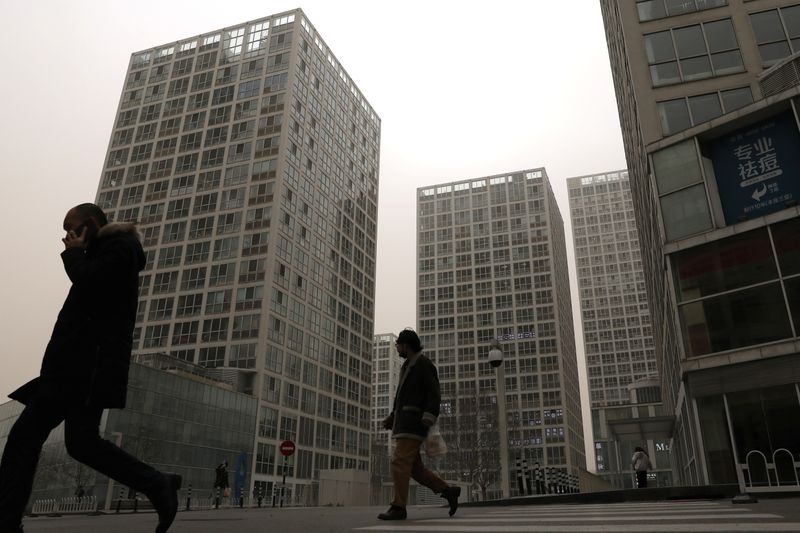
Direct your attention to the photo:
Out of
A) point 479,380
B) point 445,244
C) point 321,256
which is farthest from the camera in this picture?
point 445,244

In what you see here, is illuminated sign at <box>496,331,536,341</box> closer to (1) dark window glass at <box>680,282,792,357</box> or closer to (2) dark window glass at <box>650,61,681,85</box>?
(2) dark window glass at <box>650,61,681,85</box>

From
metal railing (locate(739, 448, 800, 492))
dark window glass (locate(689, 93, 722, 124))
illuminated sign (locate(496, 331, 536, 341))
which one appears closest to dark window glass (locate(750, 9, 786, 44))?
dark window glass (locate(689, 93, 722, 124))

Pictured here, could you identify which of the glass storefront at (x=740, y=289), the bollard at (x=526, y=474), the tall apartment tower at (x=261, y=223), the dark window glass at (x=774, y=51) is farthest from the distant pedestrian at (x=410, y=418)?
the tall apartment tower at (x=261, y=223)

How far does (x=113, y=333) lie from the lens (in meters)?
3.41

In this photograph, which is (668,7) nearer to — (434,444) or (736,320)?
(736,320)

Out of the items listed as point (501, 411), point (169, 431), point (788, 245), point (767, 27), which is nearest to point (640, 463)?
point (501, 411)

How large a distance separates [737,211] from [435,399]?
16.4m

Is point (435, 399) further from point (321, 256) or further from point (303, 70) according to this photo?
point (303, 70)

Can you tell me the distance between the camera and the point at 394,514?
5.69m

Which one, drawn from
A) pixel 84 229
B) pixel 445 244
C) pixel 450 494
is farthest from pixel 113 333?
pixel 445 244

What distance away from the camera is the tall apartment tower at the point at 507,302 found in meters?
100

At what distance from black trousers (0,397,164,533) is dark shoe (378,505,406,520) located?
2861mm

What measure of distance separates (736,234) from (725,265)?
102 centimetres

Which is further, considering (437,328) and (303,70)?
(437,328)
